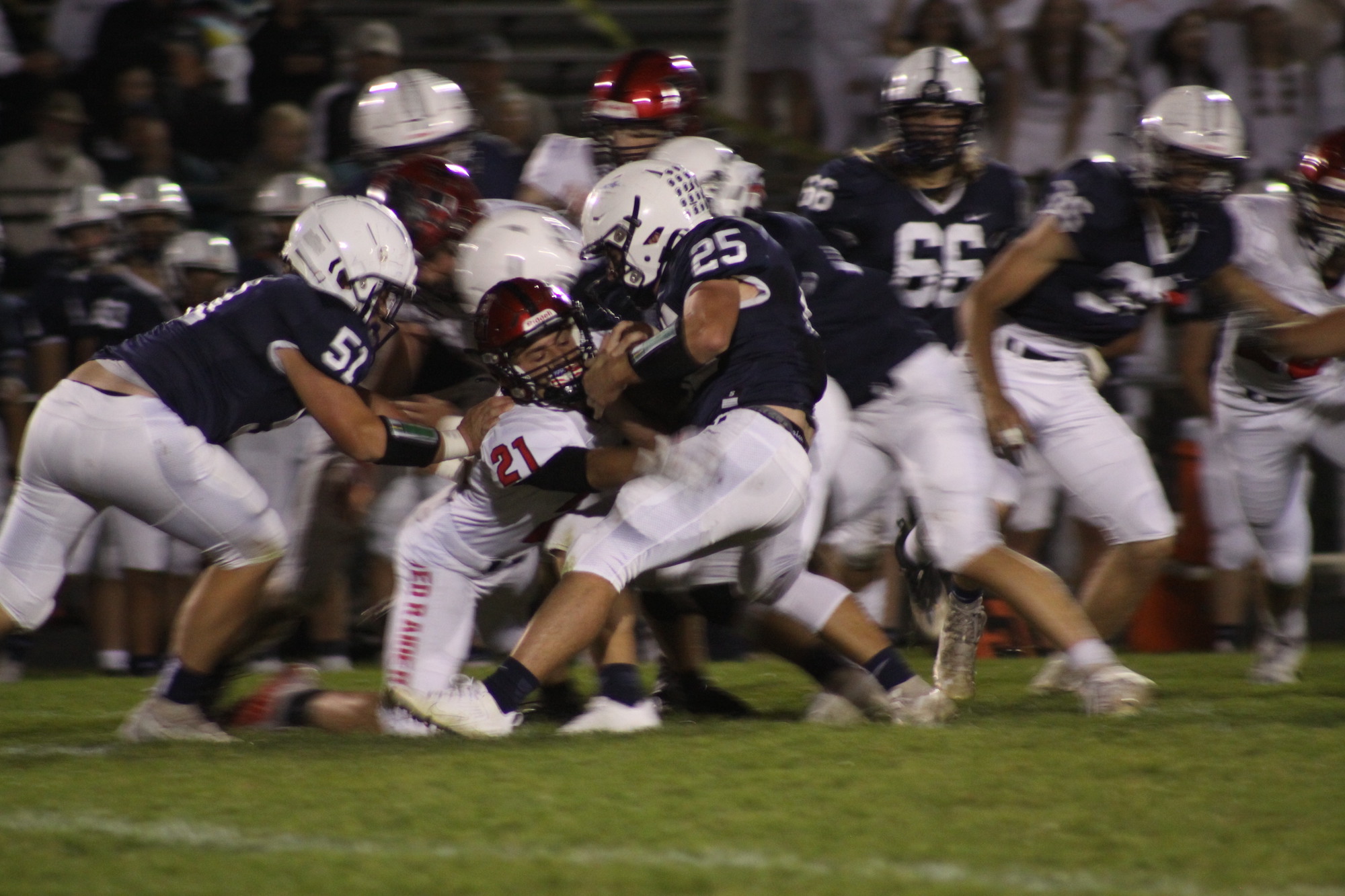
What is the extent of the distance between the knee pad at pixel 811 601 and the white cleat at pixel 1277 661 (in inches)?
69.5

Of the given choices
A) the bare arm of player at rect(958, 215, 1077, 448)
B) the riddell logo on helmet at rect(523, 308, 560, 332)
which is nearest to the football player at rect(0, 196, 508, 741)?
the riddell logo on helmet at rect(523, 308, 560, 332)

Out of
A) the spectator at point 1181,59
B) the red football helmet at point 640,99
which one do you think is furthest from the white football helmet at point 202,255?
the spectator at point 1181,59

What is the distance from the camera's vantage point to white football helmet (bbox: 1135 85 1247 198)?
449 cm

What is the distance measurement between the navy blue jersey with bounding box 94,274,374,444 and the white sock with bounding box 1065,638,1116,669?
196cm

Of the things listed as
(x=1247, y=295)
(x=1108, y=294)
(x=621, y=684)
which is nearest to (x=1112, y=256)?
(x=1108, y=294)

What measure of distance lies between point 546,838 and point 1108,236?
8.70 ft

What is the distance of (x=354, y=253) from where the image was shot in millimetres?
4105

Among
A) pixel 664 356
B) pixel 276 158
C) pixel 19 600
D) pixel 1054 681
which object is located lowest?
pixel 1054 681

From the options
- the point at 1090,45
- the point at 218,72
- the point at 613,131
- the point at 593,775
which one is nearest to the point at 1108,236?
the point at 613,131

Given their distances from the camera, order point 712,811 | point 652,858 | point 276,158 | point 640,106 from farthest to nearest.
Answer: point 276,158, point 640,106, point 712,811, point 652,858

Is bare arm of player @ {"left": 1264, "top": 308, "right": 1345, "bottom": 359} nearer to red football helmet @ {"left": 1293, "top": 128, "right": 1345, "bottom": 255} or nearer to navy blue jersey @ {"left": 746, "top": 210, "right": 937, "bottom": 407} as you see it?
red football helmet @ {"left": 1293, "top": 128, "right": 1345, "bottom": 255}

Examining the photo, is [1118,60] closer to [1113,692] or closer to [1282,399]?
[1282,399]

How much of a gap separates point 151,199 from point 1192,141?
4283 mm

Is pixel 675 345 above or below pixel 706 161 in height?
below
